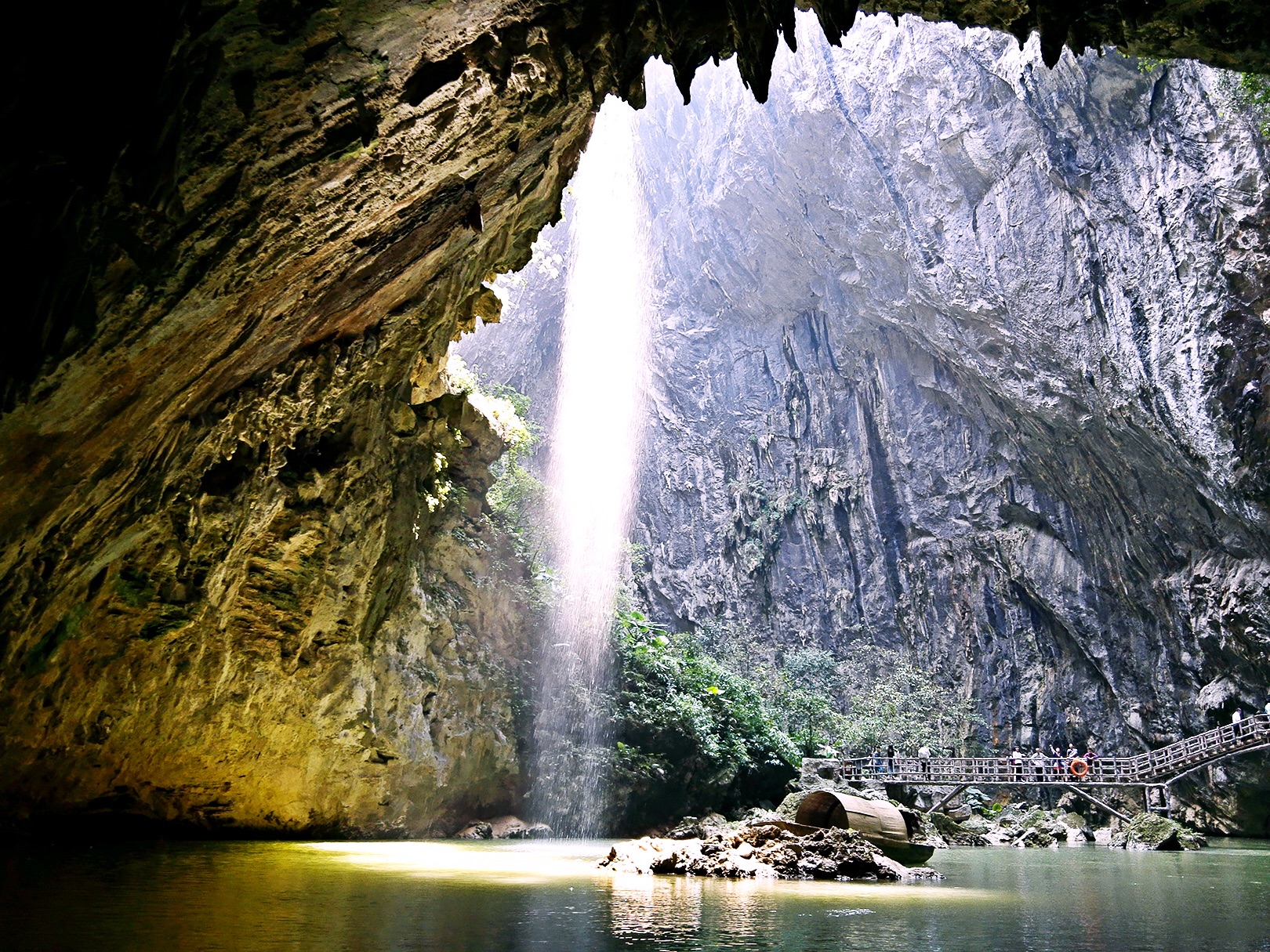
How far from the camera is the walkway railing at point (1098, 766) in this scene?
18.6 meters

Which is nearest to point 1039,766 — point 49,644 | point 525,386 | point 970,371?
point 970,371

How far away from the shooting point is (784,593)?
106 ft

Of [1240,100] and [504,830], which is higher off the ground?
[1240,100]

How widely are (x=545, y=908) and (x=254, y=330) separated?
4.28m

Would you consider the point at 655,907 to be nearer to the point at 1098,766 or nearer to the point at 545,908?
the point at 545,908

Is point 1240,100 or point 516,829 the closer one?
point 1240,100

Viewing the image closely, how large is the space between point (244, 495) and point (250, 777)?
5507mm

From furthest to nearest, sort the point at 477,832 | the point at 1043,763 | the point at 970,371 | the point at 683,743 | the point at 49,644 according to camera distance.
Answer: the point at 970,371 → the point at 1043,763 → the point at 683,743 → the point at 477,832 → the point at 49,644

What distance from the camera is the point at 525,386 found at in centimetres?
3553

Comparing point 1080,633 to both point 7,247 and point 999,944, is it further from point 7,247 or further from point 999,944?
point 7,247

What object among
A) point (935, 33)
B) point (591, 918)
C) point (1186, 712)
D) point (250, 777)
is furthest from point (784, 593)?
point (591, 918)

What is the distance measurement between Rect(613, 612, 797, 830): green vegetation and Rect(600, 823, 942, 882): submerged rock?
9588mm

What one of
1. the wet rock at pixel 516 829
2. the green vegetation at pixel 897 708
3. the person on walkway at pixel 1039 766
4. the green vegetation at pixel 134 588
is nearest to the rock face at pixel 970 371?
the green vegetation at pixel 897 708

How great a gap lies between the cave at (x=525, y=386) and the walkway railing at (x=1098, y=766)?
175cm
